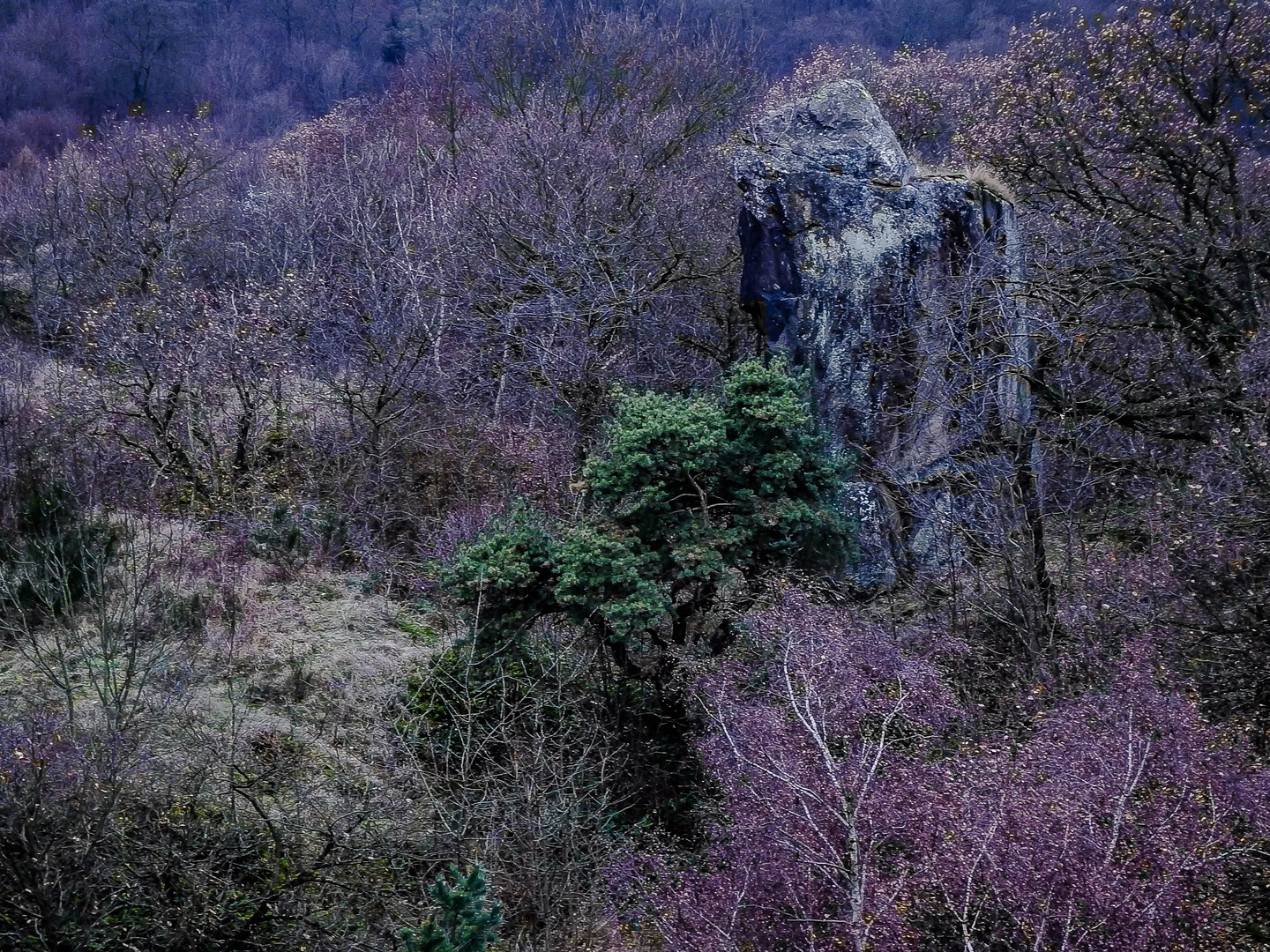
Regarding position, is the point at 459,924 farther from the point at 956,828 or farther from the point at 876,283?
the point at 876,283

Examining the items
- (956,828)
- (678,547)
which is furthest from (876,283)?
(956,828)

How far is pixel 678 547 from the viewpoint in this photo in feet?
23.7

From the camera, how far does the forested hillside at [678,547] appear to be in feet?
15.4

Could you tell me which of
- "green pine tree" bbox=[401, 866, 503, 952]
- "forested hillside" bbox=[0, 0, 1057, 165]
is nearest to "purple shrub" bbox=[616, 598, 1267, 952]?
"green pine tree" bbox=[401, 866, 503, 952]

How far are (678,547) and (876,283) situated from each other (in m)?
3.52

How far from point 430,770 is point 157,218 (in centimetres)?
1354

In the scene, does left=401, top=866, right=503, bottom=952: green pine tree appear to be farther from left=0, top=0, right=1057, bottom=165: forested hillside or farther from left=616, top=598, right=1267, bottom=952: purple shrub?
left=0, top=0, right=1057, bottom=165: forested hillside

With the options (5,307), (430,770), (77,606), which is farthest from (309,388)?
(5,307)

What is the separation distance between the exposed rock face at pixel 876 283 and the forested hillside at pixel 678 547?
1.8 inches

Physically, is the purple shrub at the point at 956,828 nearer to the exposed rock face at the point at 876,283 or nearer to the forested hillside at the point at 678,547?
the forested hillside at the point at 678,547

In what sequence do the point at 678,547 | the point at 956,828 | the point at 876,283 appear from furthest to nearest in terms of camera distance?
the point at 876,283 → the point at 678,547 → the point at 956,828

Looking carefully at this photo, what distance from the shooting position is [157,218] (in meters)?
17.5

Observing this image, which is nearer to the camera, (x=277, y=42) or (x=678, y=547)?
(x=678, y=547)

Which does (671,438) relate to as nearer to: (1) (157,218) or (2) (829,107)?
(2) (829,107)
